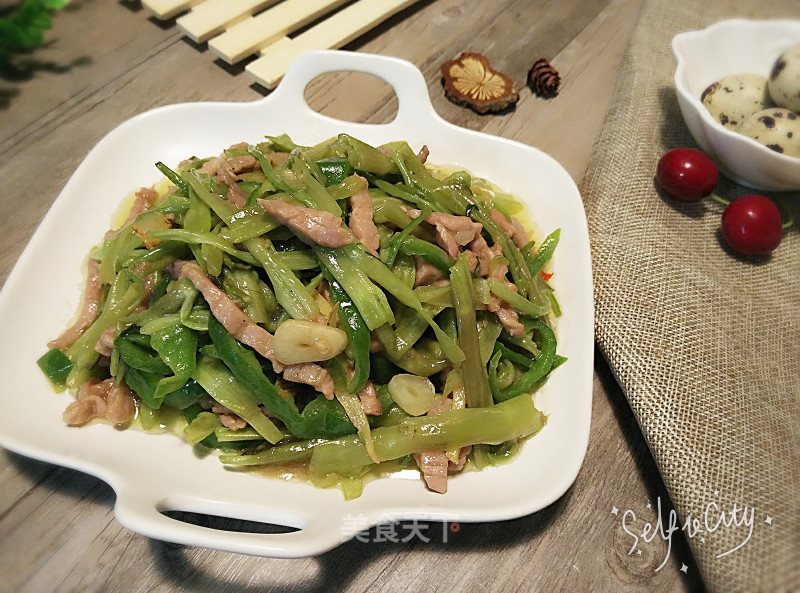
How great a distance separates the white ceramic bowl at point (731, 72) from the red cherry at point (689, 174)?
116mm

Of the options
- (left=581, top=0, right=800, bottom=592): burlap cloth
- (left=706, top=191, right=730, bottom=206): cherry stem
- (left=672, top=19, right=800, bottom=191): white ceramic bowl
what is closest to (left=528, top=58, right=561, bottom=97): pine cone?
(left=581, top=0, right=800, bottom=592): burlap cloth

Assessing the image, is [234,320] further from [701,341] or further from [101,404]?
[701,341]

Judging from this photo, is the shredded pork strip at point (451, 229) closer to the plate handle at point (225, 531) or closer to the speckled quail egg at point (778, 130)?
the plate handle at point (225, 531)

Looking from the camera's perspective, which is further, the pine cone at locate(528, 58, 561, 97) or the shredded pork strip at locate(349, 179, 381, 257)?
the pine cone at locate(528, 58, 561, 97)

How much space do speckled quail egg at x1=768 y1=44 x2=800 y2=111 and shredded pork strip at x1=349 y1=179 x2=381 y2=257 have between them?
2091mm

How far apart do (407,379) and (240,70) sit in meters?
2.64

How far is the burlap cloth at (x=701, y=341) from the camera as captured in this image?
1707mm

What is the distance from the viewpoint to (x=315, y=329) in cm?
166

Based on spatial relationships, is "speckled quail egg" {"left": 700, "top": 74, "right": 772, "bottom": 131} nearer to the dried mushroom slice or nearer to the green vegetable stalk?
the dried mushroom slice

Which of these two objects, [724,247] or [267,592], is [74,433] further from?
[724,247]

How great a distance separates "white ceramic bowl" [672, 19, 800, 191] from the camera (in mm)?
2455

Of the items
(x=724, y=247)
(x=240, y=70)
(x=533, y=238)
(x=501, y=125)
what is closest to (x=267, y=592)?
(x=533, y=238)

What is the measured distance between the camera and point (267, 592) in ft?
5.83

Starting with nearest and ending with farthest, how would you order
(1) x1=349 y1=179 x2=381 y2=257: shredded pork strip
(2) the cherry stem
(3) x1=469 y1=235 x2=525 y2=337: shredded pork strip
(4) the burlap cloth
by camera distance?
(4) the burlap cloth < (1) x1=349 y1=179 x2=381 y2=257: shredded pork strip < (3) x1=469 y1=235 x2=525 y2=337: shredded pork strip < (2) the cherry stem
